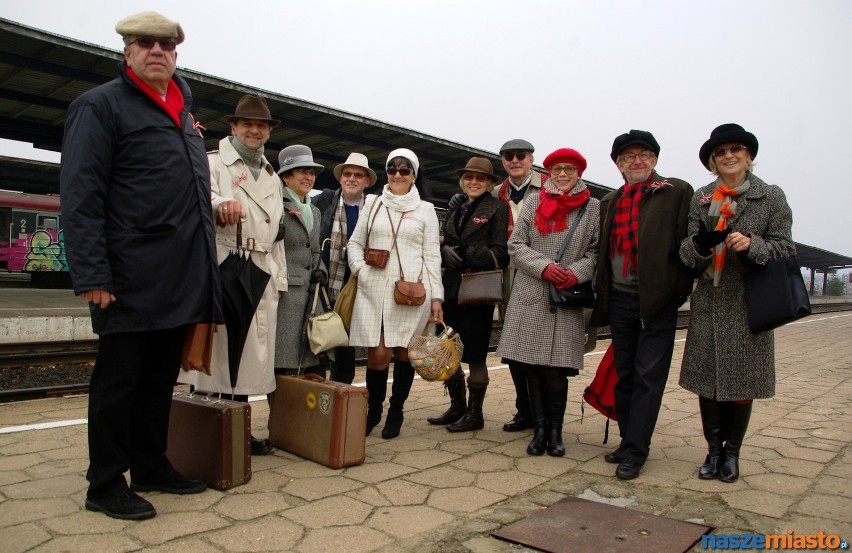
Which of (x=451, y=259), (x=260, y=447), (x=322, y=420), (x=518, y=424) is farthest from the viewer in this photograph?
(x=518, y=424)

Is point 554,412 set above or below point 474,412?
above

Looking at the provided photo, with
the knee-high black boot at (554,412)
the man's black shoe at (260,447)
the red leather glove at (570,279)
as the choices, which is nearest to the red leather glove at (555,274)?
the red leather glove at (570,279)

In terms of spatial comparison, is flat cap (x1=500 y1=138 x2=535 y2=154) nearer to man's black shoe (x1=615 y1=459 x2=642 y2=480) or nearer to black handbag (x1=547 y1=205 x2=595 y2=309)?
black handbag (x1=547 y1=205 x2=595 y2=309)

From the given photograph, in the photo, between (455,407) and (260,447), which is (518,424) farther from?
(260,447)

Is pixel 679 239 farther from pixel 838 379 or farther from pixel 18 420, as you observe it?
pixel 838 379

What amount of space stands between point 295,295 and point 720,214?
2.49 metres

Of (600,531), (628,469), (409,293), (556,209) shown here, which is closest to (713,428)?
(628,469)

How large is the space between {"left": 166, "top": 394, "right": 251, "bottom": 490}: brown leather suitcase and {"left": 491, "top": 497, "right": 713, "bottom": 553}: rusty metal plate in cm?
134

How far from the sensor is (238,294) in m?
3.58

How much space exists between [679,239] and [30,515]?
3427 millimetres

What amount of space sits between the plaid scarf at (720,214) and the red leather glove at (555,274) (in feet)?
2.60

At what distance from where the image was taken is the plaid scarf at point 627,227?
376 cm

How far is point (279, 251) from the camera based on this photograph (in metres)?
3.98

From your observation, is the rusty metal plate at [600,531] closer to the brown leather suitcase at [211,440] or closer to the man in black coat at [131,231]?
the brown leather suitcase at [211,440]
